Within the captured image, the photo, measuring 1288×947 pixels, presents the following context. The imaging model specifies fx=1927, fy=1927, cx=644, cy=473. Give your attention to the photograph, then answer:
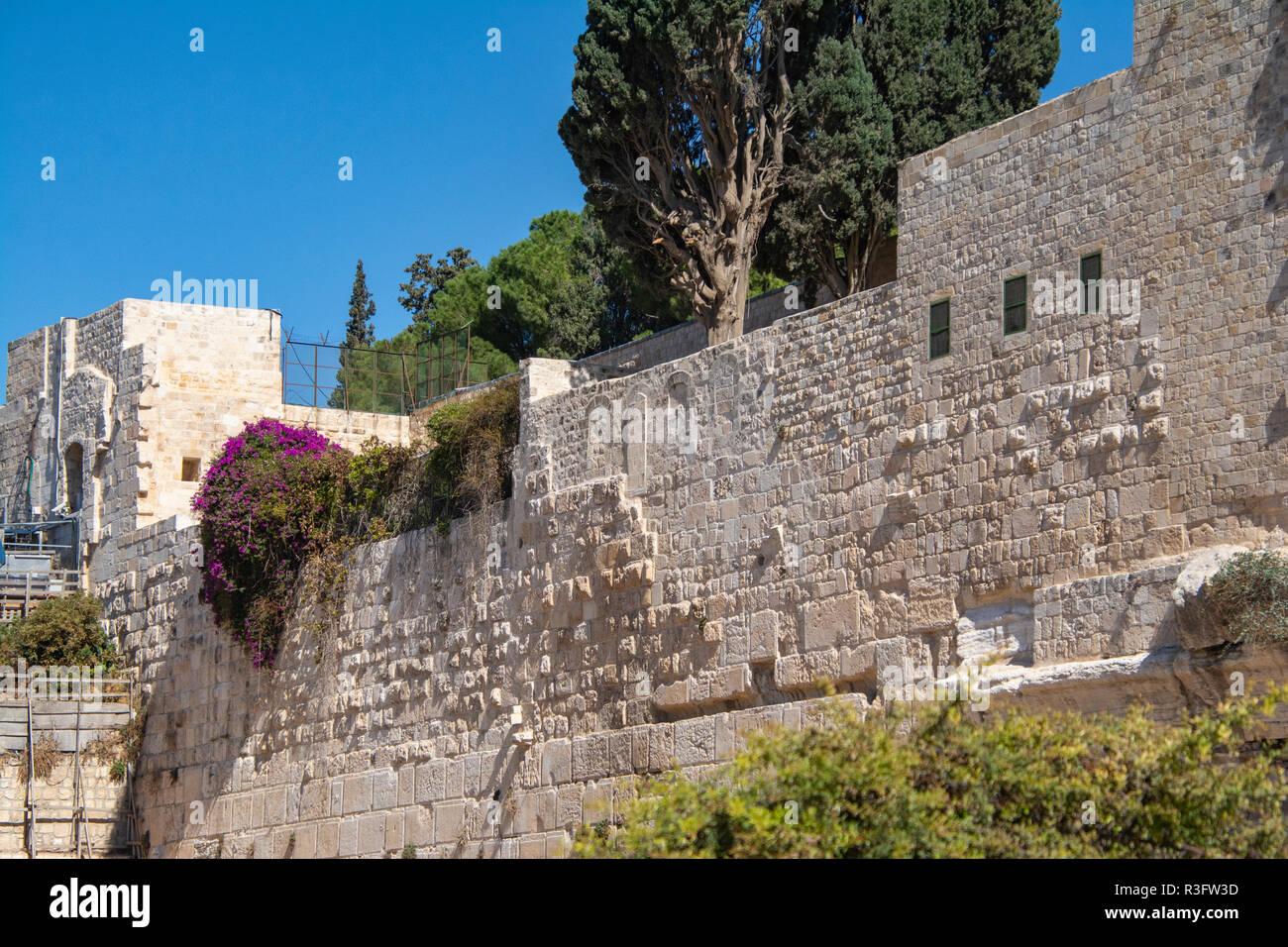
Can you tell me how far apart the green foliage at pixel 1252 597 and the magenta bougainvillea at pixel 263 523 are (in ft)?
34.0

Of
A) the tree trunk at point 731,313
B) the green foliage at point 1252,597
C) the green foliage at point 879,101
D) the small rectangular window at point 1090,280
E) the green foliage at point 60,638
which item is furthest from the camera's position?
the green foliage at point 60,638

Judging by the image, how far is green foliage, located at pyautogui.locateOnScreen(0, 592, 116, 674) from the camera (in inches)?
843

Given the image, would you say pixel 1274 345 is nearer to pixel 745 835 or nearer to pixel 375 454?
pixel 745 835

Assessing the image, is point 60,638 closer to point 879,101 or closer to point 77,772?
point 77,772

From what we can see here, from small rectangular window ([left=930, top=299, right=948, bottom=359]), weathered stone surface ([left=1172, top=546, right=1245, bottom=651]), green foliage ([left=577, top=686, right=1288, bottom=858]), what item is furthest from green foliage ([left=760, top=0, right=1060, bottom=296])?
green foliage ([left=577, top=686, right=1288, bottom=858])

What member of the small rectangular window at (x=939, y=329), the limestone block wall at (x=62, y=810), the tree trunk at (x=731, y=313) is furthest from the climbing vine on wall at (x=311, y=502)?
the small rectangular window at (x=939, y=329)

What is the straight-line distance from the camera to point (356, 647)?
60.1 ft

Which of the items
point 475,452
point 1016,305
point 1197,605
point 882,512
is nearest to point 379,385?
point 475,452

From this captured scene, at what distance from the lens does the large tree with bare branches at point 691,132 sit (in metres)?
19.4

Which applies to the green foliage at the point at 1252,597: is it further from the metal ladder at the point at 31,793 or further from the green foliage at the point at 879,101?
the metal ladder at the point at 31,793

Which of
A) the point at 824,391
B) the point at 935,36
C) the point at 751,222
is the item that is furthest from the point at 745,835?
the point at 935,36

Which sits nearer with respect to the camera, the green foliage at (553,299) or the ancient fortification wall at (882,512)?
the ancient fortification wall at (882,512)
